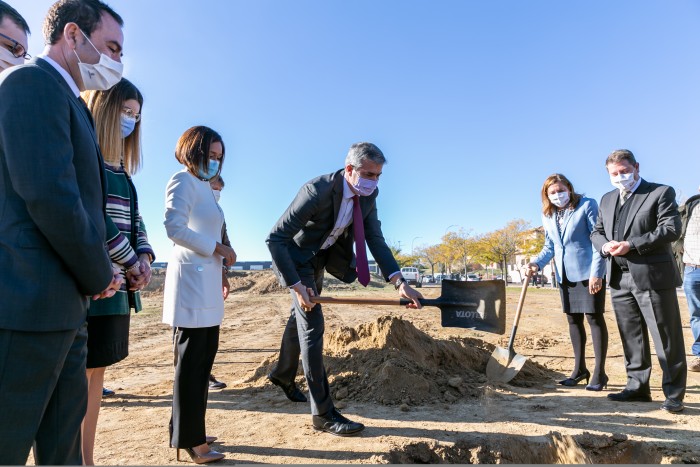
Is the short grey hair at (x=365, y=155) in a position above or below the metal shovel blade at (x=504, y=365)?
above

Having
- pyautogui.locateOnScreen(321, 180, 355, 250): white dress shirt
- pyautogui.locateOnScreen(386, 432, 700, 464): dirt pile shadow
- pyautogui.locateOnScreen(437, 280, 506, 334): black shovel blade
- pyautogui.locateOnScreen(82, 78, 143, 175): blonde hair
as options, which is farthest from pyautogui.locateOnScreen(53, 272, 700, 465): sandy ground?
pyautogui.locateOnScreen(82, 78, 143, 175): blonde hair

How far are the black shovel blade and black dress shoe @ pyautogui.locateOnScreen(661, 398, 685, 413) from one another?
1732 mm

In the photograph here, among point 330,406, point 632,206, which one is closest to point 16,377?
point 330,406

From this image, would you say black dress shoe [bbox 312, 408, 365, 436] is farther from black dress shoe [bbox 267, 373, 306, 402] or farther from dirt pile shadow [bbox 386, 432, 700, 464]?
black dress shoe [bbox 267, 373, 306, 402]

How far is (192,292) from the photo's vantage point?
270 cm

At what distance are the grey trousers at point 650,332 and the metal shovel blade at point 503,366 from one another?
97 cm

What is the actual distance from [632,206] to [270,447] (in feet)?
12.0

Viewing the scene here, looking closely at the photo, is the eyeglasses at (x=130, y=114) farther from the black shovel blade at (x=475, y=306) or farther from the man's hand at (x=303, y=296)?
the black shovel blade at (x=475, y=306)

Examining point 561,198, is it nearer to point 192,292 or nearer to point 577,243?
point 577,243

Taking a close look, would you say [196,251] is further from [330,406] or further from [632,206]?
[632,206]

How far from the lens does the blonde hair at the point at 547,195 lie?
4.98 meters

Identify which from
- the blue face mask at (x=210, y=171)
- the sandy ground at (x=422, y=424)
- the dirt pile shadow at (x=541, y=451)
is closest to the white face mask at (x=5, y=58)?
the blue face mask at (x=210, y=171)

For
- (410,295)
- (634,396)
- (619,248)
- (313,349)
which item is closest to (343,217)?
(410,295)

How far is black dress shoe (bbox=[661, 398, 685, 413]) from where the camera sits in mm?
3629
